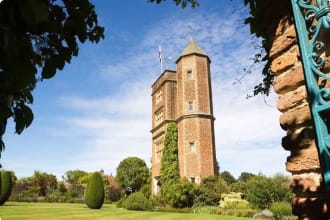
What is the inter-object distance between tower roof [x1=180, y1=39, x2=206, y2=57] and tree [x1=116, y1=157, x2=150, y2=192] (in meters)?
28.5

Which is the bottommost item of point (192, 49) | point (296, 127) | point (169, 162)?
point (296, 127)

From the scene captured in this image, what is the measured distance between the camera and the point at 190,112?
2448 cm

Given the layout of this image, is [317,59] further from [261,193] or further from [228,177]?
[228,177]

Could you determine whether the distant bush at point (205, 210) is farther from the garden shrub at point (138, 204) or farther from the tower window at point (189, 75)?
the tower window at point (189, 75)

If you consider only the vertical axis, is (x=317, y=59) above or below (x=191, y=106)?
below

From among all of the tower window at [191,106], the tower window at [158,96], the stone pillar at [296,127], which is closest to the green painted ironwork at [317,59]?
the stone pillar at [296,127]

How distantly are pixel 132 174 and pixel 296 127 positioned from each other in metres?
49.2

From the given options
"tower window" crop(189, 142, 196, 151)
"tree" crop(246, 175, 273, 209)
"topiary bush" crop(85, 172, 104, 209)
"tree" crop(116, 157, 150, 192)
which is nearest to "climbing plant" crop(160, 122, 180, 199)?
"tower window" crop(189, 142, 196, 151)

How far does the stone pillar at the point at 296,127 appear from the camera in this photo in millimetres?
1588

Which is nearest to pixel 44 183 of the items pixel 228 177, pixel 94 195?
pixel 94 195

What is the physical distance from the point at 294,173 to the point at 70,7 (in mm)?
1593

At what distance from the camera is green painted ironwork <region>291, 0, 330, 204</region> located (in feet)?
4.73

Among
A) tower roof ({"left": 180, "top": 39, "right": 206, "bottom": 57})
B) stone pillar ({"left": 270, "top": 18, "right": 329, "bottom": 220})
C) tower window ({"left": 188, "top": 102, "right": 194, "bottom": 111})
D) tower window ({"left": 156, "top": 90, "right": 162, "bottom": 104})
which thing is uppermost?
tower roof ({"left": 180, "top": 39, "right": 206, "bottom": 57})

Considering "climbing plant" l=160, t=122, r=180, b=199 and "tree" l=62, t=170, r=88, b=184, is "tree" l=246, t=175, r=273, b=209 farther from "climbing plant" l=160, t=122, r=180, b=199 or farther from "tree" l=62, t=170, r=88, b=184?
"tree" l=62, t=170, r=88, b=184
